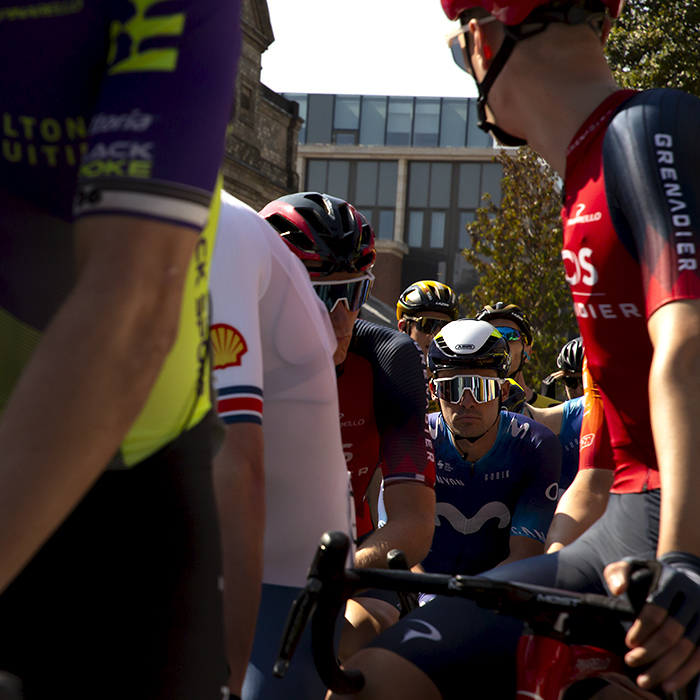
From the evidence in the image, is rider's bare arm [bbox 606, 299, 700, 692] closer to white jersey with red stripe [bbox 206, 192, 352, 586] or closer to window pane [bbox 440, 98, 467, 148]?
white jersey with red stripe [bbox 206, 192, 352, 586]

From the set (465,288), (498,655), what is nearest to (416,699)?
(498,655)

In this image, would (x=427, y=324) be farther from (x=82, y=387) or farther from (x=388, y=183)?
(x=388, y=183)

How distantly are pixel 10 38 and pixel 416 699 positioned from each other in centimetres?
154

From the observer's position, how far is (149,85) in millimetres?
1120

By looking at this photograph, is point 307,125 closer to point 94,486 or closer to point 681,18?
point 681,18

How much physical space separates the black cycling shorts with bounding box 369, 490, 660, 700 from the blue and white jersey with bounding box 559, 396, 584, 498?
5.93 m

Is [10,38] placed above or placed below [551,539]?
above

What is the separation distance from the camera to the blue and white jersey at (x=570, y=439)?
809 centimetres

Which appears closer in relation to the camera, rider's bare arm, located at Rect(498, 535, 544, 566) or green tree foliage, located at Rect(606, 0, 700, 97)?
Result: rider's bare arm, located at Rect(498, 535, 544, 566)

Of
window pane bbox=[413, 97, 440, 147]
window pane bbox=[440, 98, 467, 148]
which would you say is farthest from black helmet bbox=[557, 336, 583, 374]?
window pane bbox=[413, 97, 440, 147]

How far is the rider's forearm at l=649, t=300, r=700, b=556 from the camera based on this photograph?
5.72 ft

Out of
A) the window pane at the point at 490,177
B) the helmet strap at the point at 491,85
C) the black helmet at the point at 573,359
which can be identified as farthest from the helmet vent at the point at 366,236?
the window pane at the point at 490,177

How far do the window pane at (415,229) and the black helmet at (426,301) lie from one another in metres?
51.5

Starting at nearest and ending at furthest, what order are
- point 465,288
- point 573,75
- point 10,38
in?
point 10,38 < point 573,75 < point 465,288
